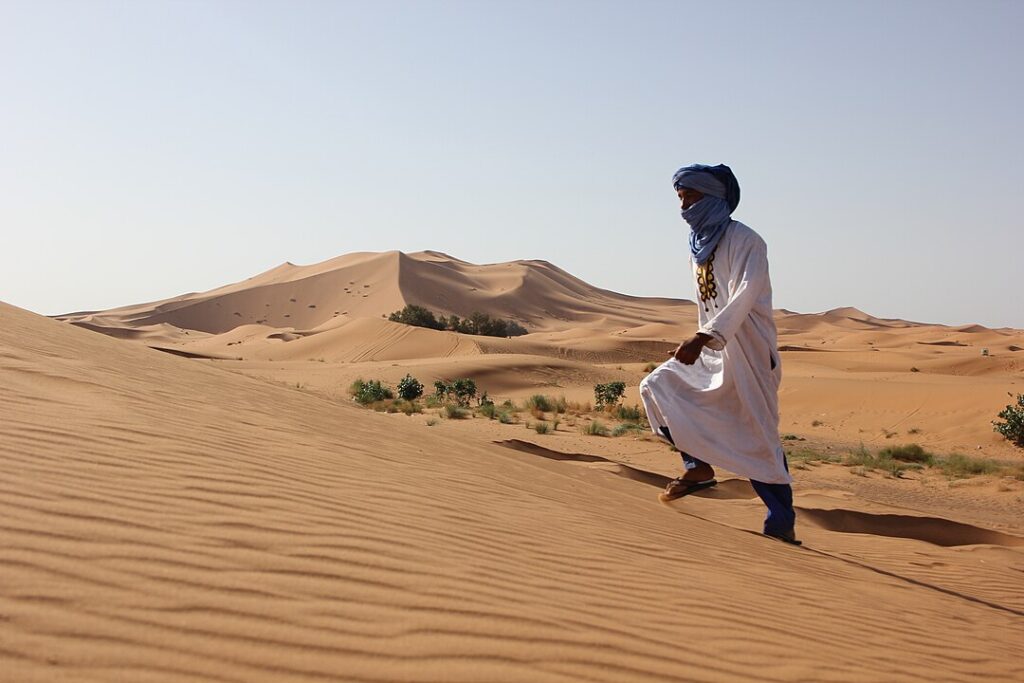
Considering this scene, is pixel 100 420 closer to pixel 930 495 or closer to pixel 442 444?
pixel 442 444

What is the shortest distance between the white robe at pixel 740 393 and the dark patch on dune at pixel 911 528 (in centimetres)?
258

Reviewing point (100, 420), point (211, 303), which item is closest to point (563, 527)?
point (100, 420)

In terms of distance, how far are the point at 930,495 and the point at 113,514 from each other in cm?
970

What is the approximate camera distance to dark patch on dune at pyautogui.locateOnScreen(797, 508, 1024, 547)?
7.48 metres

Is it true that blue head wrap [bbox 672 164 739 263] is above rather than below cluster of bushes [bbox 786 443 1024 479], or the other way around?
above

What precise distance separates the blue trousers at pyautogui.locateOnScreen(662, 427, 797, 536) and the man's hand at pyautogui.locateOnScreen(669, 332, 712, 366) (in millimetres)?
762

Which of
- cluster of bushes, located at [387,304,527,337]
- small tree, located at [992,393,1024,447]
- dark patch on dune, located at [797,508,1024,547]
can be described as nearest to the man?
dark patch on dune, located at [797,508,1024,547]

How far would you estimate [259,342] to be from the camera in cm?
4334

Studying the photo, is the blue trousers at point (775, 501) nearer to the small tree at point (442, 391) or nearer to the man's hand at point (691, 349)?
the man's hand at point (691, 349)

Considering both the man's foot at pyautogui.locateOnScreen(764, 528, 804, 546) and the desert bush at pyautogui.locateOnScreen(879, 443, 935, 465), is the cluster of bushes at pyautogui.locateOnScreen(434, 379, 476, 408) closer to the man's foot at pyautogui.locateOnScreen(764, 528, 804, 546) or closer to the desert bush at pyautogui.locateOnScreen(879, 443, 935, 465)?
the desert bush at pyautogui.locateOnScreen(879, 443, 935, 465)

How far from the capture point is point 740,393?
5.45 meters

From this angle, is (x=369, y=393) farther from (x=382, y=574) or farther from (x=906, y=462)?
(x=382, y=574)

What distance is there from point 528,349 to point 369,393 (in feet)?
54.2

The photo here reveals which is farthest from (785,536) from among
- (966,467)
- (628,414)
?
(628,414)
